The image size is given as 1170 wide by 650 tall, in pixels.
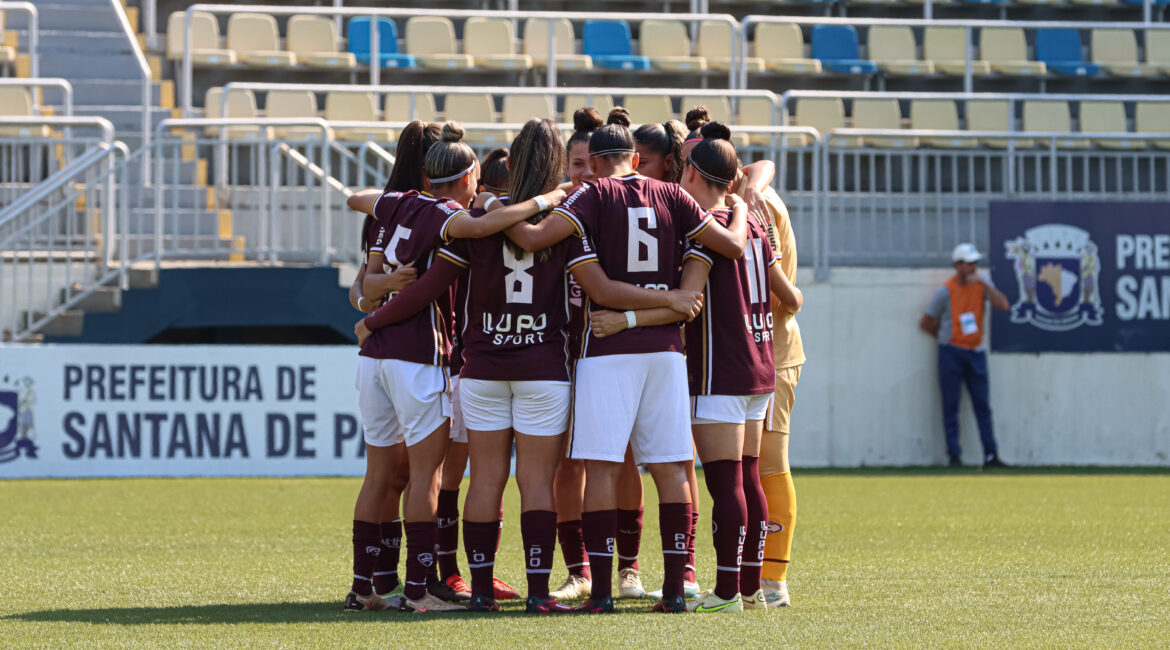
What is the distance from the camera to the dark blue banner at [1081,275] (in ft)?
38.6

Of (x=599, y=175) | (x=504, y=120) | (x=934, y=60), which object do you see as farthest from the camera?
(x=934, y=60)

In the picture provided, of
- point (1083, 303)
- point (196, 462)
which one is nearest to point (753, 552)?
point (196, 462)

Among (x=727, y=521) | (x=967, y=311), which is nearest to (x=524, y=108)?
(x=967, y=311)

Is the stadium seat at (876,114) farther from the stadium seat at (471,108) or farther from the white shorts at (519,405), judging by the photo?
the white shorts at (519,405)

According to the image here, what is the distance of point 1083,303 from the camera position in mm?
11859

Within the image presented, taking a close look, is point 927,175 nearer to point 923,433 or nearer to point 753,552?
point 923,433

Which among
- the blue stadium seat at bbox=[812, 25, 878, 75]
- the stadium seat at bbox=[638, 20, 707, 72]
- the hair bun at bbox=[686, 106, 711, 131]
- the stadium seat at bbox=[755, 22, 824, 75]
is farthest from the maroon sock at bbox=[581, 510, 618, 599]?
the blue stadium seat at bbox=[812, 25, 878, 75]

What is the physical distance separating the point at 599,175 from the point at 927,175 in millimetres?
7801

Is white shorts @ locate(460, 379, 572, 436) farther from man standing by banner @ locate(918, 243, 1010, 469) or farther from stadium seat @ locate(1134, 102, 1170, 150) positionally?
stadium seat @ locate(1134, 102, 1170, 150)

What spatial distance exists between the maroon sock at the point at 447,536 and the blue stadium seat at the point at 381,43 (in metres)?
10.1

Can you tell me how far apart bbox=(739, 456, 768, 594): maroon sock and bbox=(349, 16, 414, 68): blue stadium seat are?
1076cm

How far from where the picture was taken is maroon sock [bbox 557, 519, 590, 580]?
5.55m

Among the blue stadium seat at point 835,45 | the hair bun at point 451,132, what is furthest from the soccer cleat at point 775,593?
the blue stadium seat at point 835,45

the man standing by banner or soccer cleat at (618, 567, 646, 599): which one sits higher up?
the man standing by banner
